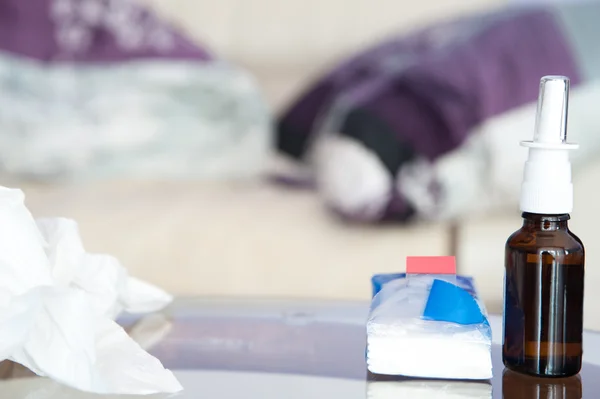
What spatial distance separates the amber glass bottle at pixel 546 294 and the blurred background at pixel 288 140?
0.33 m

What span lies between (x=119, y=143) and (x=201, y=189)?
15 centimetres

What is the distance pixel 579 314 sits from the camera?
0.46 meters

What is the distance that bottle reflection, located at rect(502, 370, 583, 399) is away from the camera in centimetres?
45

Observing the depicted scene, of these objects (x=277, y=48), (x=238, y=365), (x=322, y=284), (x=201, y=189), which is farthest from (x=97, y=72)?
(x=238, y=365)

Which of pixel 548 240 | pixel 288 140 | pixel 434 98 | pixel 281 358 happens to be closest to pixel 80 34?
pixel 288 140

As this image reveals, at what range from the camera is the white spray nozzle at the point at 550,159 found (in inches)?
17.9

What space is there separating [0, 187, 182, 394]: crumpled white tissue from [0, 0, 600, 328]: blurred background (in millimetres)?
413

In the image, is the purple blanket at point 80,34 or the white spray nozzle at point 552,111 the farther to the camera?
the purple blanket at point 80,34

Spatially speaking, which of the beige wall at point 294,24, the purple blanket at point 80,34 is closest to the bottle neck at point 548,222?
the purple blanket at point 80,34

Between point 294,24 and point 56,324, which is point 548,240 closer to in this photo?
point 56,324

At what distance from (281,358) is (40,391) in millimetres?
143

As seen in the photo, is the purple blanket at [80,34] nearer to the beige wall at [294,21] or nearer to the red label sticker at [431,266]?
the beige wall at [294,21]

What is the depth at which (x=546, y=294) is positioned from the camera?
46 centimetres

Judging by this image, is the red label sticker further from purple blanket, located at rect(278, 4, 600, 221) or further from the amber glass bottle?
purple blanket, located at rect(278, 4, 600, 221)
